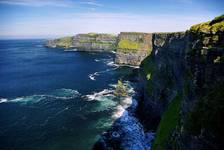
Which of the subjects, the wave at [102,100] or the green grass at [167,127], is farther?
the wave at [102,100]

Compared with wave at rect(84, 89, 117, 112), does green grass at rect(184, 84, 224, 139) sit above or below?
above

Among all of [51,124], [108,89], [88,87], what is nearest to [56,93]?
[88,87]

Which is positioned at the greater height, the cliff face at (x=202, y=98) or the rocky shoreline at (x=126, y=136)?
the cliff face at (x=202, y=98)

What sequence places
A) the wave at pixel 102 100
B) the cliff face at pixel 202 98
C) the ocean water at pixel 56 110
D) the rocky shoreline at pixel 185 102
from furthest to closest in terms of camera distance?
the wave at pixel 102 100, the ocean water at pixel 56 110, the rocky shoreline at pixel 185 102, the cliff face at pixel 202 98

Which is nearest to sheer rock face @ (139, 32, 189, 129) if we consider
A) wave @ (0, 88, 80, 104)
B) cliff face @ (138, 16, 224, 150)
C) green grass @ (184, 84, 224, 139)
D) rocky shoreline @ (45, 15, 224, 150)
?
rocky shoreline @ (45, 15, 224, 150)

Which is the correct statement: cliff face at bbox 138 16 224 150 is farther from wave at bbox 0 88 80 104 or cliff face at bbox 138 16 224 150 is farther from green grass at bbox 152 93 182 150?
wave at bbox 0 88 80 104

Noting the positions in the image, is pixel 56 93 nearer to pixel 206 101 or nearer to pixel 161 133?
pixel 161 133

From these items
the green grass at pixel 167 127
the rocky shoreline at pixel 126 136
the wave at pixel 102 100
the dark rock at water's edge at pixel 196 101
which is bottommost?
the rocky shoreline at pixel 126 136

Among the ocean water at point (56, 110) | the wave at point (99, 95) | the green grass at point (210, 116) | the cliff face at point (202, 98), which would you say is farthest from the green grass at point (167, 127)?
the wave at point (99, 95)

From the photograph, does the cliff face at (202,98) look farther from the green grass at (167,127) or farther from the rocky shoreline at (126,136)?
the rocky shoreline at (126,136)

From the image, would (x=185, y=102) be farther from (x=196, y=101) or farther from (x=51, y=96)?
(x=51, y=96)

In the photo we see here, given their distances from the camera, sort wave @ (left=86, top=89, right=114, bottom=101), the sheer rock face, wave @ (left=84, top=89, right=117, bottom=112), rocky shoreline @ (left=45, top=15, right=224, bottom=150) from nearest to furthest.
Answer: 1. rocky shoreline @ (left=45, top=15, right=224, bottom=150)
2. the sheer rock face
3. wave @ (left=84, top=89, right=117, bottom=112)
4. wave @ (left=86, top=89, right=114, bottom=101)
